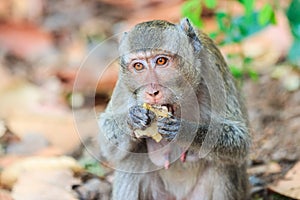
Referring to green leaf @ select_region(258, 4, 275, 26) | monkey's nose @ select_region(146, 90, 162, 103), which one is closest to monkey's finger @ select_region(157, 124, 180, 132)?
monkey's nose @ select_region(146, 90, 162, 103)

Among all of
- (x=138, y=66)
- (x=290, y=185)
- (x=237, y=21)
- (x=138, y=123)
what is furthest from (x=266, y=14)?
(x=138, y=123)

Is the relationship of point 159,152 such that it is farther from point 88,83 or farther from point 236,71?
point 88,83

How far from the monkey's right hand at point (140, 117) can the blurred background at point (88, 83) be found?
145 centimetres

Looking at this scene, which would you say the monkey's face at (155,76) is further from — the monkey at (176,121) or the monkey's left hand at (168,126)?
the monkey's left hand at (168,126)

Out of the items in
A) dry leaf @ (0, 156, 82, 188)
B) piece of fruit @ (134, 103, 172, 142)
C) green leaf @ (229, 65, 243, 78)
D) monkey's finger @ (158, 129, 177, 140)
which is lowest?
monkey's finger @ (158, 129, 177, 140)

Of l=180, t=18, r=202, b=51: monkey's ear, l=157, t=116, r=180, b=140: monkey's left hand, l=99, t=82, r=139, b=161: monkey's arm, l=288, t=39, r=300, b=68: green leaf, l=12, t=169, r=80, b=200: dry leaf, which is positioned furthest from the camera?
l=288, t=39, r=300, b=68: green leaf

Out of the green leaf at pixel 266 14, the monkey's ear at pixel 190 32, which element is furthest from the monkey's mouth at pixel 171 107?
the green leaf at pixel 266 14

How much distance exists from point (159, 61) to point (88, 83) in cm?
450

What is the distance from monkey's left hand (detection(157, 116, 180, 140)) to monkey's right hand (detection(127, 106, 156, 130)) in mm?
75

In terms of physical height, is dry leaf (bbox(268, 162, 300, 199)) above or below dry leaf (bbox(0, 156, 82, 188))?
below

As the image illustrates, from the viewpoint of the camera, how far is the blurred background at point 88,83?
7.77 m

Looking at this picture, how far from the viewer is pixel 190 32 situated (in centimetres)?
640

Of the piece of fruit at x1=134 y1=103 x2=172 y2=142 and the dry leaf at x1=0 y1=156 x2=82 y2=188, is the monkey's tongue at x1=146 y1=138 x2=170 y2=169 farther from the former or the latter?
the dry leaf at x1=0 y1=156 x2=82 y2=188

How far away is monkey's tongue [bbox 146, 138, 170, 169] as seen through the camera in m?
6.67
